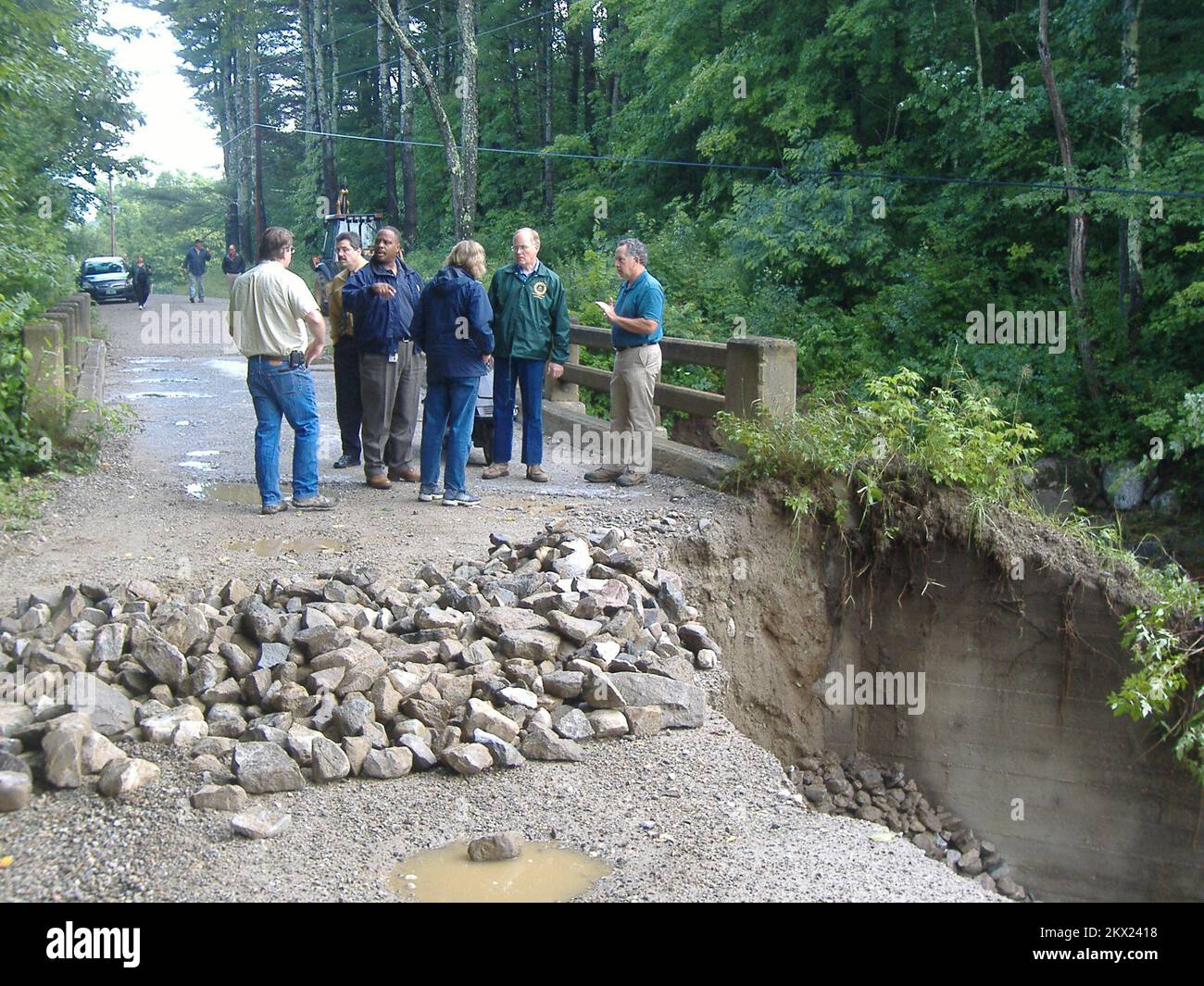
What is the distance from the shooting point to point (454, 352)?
922 centimetres

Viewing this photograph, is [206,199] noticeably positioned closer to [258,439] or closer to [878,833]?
[258,439]

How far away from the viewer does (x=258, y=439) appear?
8.98 metres

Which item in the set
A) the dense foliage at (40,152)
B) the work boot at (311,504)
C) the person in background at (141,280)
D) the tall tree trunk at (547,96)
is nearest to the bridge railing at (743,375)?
the work boot at (311,504)

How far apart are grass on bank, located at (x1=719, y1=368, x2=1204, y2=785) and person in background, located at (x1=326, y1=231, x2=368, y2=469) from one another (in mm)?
3313

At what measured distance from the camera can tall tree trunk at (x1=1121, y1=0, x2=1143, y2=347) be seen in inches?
669

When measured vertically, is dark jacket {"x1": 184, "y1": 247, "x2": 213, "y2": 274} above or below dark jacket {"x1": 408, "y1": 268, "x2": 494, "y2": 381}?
above

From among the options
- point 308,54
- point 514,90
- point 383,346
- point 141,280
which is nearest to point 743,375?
point 383,346

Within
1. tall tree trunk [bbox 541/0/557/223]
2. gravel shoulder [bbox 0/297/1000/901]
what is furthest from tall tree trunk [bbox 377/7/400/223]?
gravel shoulder [bbox 0/297/1000/901]

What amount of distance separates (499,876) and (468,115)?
2175 cm

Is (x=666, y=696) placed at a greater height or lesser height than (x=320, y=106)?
lesser

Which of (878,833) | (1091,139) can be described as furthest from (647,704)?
(1091,139)

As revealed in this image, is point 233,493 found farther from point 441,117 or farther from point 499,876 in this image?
point 441,117

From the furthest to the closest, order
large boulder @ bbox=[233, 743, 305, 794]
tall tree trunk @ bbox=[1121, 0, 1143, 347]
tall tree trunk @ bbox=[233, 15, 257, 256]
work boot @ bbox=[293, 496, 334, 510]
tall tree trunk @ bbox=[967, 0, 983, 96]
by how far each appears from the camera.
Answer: tall tree trunk @ bbox=[233, 15, 257, 256] < tall tree trunk @ bbox=[967, 0, 983, 96] < tall tree trunk @ bbox=[1121, 0, 1143, 347] < work boot @ bbox=[293, 496, 334, 510] < large boulder @ bbox=[233, 743, 305, 794]

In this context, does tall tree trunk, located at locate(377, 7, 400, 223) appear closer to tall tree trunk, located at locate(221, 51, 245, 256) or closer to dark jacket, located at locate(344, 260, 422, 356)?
tall tree trunk, located at locate(221, 51, 245, 256)
